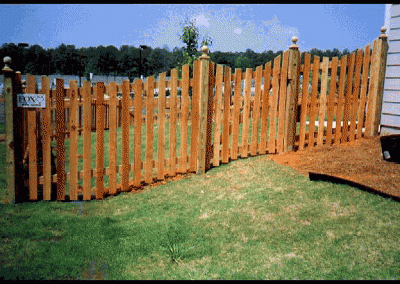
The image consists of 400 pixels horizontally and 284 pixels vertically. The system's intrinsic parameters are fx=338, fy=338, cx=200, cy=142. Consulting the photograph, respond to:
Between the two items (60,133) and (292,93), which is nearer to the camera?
(60,133)

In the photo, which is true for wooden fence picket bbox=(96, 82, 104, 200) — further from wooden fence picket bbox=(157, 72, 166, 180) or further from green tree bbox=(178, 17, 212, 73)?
green tree bbox=(178, 17, 212, 73)

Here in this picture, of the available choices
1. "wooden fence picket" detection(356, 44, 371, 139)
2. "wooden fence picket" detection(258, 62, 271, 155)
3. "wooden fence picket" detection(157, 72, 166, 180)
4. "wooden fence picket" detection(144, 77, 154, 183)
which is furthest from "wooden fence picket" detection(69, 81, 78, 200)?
"wooden fence picket" detection(356, 44, 371, 139)

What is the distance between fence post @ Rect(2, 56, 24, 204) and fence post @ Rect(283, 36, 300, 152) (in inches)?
186

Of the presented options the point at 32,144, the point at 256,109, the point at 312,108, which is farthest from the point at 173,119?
the point at 312,108

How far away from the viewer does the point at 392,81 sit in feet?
24.8

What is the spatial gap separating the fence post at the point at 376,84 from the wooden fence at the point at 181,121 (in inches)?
0.8

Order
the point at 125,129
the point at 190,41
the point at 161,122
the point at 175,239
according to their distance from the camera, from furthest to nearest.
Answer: the point at 190,41
the point at 161,122
the point at 125,129
the point at 175,239

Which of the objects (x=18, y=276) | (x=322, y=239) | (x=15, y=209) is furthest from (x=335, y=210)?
(x=15, y=209)

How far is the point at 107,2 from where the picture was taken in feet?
15.7

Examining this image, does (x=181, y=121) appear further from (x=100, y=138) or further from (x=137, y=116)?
(x=100, y=138)

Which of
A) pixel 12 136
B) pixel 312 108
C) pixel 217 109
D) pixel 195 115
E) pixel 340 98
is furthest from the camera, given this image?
pixel 340 98

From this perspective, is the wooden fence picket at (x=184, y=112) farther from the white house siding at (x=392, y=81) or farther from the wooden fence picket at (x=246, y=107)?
the white house siding at (x=392, y=81)

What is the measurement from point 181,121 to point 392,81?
4971 mm

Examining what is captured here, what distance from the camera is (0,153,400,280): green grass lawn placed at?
327 cm
